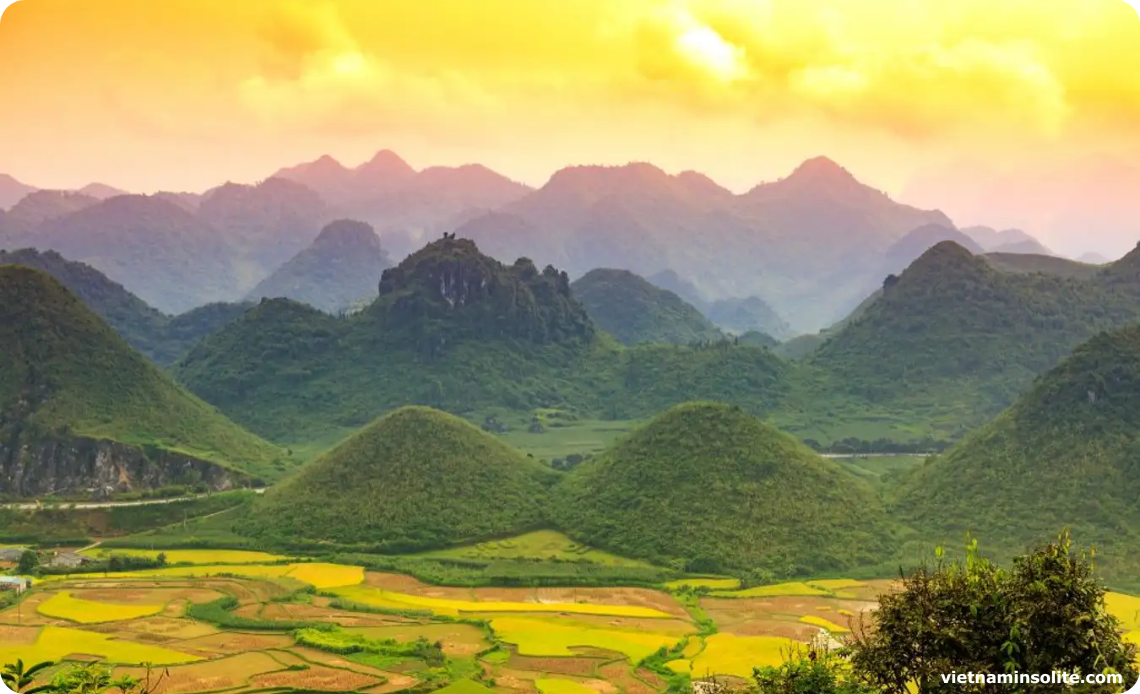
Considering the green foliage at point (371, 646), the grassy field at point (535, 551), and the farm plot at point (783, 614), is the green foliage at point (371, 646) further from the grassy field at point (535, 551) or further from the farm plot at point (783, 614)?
the grassy field at point (535, 551)

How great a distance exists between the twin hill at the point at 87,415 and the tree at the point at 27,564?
54.3 feet

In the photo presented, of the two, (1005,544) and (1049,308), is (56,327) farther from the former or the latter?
(1049,308)

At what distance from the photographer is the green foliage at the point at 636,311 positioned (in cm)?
15712

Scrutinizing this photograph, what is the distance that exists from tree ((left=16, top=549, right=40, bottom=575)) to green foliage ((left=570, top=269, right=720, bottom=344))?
111 m

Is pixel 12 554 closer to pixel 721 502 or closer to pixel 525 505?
pixel 525 505

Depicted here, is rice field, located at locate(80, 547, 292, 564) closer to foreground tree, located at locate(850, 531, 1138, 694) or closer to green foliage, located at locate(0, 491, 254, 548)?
green foliage, located at locate(0, 491, 254, 548)

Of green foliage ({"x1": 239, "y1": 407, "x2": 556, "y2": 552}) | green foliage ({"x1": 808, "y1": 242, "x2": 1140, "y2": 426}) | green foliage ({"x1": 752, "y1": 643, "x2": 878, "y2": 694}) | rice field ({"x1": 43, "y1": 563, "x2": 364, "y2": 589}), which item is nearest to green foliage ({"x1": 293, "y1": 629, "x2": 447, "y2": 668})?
rice field ({"x1": 43, "y1": 563, "x2": 364, "y2": 589})

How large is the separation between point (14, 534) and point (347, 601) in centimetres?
2558

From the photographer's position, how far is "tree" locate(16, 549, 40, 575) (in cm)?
4784

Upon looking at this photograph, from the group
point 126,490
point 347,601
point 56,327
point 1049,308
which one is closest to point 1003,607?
point 347,601

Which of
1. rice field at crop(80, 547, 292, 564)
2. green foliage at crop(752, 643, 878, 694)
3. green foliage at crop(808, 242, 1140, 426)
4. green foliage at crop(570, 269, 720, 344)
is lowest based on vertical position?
rice field at crop(80, 547, 292, 564)

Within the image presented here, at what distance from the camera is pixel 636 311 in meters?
161

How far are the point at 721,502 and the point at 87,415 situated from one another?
46119 mm

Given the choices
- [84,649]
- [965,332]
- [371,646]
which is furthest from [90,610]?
[965,332]
